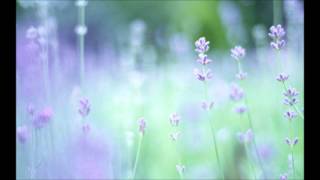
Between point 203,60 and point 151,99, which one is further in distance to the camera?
point 151,99

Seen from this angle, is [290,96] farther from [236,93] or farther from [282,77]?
[236,93]

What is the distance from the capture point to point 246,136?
6.59ft

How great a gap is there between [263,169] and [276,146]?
0.30ft

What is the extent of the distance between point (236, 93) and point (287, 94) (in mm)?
180

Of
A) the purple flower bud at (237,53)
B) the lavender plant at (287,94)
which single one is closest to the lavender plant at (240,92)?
the purple flower bud at (237,53)

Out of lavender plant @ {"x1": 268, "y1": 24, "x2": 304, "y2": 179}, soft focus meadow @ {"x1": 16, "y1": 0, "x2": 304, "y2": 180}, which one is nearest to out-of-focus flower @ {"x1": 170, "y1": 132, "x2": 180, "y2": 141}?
soft focus meadow @ {"x1": 16, "y1": 0, "x2": 304, "y2": 180}

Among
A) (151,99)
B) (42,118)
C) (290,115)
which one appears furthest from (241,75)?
(42,118)

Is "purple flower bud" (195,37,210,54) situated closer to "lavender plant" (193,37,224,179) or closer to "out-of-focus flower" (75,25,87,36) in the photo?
"lavender plant" (193,37,224,179)

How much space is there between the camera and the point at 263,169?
1992mm

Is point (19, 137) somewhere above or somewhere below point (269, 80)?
below

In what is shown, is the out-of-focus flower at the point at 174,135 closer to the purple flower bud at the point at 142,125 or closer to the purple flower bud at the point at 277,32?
the purple flower bud at the point at 142,125
